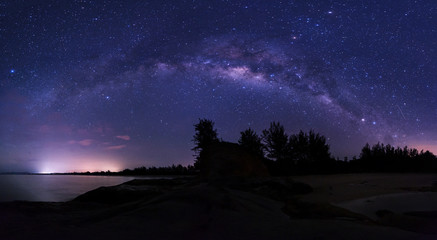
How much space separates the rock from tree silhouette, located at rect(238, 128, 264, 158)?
57.0ft

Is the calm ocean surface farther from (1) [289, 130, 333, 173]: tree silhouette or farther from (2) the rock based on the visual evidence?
(1) [289, 130, 333, 173]: tree silhouette

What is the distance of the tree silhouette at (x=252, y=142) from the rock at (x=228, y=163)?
57.0 feet

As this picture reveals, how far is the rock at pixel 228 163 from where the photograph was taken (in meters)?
7.47

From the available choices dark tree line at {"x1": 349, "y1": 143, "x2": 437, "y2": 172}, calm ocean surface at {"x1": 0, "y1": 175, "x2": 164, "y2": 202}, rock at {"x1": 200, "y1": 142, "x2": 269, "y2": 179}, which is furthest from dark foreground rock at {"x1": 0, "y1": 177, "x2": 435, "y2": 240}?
dark tree line at {"x1": 349, "y1": 143, "x2": 437, "y2": 172}

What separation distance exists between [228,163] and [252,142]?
1929 cm

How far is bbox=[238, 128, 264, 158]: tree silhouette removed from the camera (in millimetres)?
26172

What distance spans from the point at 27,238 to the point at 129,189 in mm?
3729

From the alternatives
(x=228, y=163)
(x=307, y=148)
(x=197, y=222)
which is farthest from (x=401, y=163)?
(x=197, y=222)

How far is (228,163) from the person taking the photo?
25.5 ft

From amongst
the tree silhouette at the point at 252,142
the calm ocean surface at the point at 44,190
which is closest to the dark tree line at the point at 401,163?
the tree silhouette at the point at 252,142

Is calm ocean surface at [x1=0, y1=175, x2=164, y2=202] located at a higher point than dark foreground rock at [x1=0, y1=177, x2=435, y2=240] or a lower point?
lower

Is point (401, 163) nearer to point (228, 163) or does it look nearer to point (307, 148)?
point (307, 148)

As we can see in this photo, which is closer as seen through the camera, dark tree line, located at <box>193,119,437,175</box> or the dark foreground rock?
the dark foreground rock

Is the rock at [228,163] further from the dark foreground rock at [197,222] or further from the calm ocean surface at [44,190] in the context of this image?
the calm ocean surface at [44,190]
